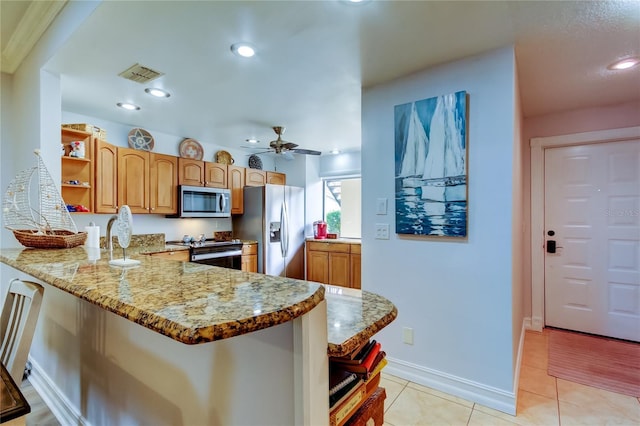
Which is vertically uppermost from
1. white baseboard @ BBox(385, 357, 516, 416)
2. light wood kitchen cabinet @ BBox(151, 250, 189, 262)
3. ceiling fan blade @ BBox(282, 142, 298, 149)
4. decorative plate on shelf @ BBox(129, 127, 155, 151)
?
decorative plate on shelf @ BBox(129, 127, 155, 151)

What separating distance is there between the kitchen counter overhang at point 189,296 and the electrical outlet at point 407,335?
170 cm

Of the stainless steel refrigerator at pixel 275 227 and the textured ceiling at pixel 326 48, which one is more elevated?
the textured ceiling at pixel 326 48

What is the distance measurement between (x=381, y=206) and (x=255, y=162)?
3446 millimetres

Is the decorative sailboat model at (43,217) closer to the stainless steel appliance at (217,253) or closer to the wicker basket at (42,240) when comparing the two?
the wicker basket at (42,240)

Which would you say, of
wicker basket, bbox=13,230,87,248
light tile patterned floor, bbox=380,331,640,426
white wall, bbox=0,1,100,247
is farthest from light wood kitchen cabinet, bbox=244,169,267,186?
light tile patterned floor, bbox=380,331,640,426

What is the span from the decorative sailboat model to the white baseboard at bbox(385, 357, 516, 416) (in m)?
2.37

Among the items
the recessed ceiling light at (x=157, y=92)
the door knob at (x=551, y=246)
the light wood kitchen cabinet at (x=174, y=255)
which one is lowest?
the light wood kitchen cabinet at (x=174, y=255)

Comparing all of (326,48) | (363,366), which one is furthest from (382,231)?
(363,366)

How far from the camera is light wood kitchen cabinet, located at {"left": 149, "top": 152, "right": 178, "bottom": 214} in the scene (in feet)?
12.1

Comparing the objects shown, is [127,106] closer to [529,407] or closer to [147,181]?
[147,181]

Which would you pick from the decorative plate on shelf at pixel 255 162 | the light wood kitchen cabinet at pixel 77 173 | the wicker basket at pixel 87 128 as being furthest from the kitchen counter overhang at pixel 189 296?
the decorative plate on shelf at pixel 255 162

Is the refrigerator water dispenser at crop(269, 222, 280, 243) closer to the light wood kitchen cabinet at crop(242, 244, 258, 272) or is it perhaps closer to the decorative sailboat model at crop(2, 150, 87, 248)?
the light wood kitchen cabinet at crop(242, 244, 258, 272)

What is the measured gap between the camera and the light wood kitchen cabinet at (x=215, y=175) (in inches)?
169

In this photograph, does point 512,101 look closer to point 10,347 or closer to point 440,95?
point 440,95
